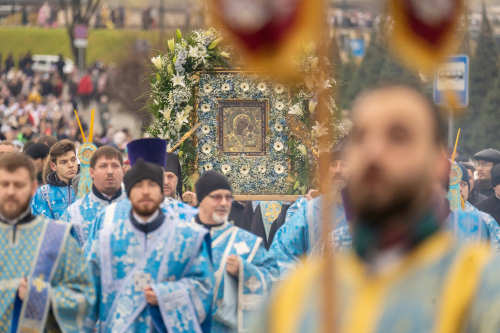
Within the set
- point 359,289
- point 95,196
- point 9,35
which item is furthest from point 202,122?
point 9,35

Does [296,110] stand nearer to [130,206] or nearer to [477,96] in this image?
[130,206]

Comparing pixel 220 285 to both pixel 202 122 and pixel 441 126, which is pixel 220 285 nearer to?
pixel 202 122

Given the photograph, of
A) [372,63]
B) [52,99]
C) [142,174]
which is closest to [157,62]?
[142,174]

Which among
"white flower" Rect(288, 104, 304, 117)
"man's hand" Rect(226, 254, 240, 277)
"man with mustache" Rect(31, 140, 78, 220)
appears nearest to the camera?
"man's hand" Rect(226, 254, 240, 277)

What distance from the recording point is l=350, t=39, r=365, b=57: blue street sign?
1471 millimetres

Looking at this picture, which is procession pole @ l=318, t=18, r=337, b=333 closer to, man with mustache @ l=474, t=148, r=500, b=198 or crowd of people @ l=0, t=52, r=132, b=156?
man with mustache @ l=474, t=148, r=500, b=198

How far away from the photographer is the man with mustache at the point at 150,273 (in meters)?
4.75

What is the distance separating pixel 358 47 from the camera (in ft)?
4.90

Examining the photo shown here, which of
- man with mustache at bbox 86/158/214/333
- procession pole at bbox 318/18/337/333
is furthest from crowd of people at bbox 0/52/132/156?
Answer: procession pole at bbox 318/18/337/333

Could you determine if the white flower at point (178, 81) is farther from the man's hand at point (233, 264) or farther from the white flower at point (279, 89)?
the man's hand at point (233, 264)

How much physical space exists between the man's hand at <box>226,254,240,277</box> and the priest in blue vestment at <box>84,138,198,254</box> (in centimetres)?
62

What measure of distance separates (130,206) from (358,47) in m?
4.43

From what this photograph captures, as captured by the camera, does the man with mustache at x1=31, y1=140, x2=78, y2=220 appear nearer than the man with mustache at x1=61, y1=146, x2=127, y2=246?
No

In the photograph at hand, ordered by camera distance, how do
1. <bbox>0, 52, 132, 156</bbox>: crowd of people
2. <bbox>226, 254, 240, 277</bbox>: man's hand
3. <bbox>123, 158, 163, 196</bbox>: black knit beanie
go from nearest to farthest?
<bbox>123, 158, 163, 196</bbox>: black knit beanie
<bbox>226, 254, 240, 277</bbox>: man's hand
<bbox>0, 52, 132, 156</bbox>: crowd of people
